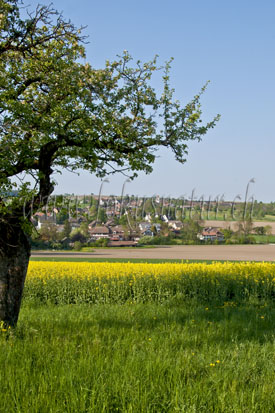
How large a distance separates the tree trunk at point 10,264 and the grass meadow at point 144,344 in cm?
65

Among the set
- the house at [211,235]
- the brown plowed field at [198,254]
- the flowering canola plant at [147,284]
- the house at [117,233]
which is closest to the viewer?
the flowering canola plant at [147,284]

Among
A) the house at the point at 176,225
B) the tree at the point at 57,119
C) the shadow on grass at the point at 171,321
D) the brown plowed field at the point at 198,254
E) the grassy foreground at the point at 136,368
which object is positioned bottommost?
the brown plowed field at the point at 198,254

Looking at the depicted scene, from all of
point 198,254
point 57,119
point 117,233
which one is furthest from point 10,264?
point 117,233

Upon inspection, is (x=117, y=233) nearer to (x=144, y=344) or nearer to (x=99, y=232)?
(x=99, y=232)

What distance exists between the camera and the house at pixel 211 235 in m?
64.3

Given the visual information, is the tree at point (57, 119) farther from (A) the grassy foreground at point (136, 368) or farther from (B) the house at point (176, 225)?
(B) the house at point (176, 225)

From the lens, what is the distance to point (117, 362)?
661 cm

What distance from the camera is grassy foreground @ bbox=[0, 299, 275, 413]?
5430mm

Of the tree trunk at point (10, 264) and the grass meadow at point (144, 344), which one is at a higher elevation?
the tree trunk at point (10, 264)

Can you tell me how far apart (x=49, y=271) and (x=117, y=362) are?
36.7ft

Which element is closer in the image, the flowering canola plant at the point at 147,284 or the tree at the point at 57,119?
the tree at the point at 57,119

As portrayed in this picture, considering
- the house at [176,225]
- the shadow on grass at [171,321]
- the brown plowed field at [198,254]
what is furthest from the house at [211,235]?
the shadow on grass at [171,321]

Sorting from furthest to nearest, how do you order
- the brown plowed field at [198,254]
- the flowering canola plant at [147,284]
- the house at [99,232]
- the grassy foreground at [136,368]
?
the house at [99,232] < the brown plowed field at [198,254] < the flowering canola plant at [147,284] < the grassy foreground at [136,368]

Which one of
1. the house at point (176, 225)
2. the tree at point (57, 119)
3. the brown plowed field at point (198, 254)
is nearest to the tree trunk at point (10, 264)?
the tree at point (57, 119)
